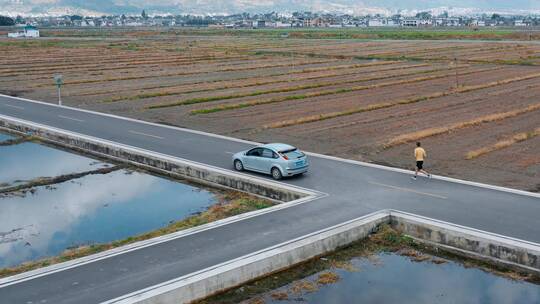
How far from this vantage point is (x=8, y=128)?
3897 cm

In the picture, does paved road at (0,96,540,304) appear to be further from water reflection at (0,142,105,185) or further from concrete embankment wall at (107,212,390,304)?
water reflection at (0,142,105,185)

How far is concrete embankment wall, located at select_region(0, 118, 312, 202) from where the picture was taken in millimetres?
23625

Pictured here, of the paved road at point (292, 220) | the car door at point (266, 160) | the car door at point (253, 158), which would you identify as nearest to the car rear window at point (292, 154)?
the car door at point (266, 160)

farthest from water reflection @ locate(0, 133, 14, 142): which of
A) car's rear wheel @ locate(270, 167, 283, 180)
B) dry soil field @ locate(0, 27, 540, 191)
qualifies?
car's rear wheel @ locate(270, 167, 283, 180)

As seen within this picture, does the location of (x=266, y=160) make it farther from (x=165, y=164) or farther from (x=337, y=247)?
(x=337, y=247)

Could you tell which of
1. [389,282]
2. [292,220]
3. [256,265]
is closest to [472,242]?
[389,282]

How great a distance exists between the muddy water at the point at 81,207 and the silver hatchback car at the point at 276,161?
79.3 inches

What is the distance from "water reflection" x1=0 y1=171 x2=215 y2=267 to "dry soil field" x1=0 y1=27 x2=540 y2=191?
27.9 ft

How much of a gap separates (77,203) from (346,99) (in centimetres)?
2845

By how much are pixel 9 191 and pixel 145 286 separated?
13.1m

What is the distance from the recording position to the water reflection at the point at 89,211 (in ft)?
65.6

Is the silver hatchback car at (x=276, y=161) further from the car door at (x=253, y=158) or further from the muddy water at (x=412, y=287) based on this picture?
the muddy water at (x=412, y=287)

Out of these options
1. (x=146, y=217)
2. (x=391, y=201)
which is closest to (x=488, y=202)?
(x=391, y=201)

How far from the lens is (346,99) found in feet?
161
